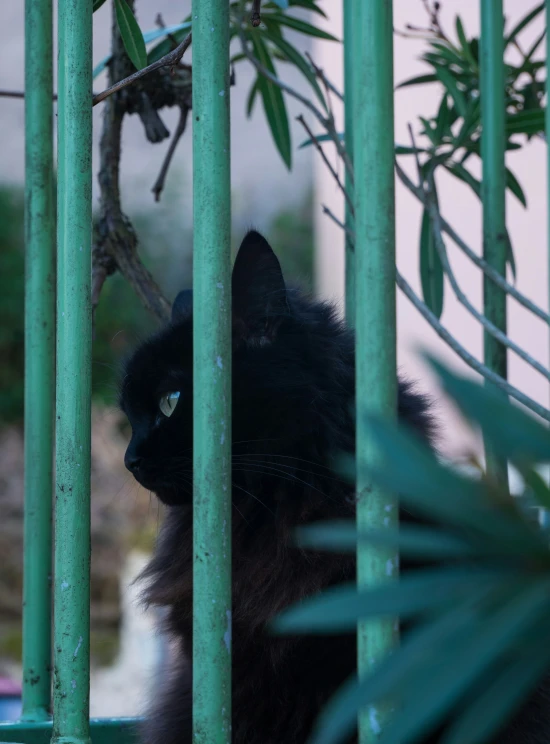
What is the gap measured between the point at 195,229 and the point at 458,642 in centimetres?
43

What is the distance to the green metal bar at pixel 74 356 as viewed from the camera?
2.30ft

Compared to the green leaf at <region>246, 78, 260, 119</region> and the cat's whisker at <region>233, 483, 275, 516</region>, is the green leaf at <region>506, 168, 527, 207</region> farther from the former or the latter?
the cat's whisker at <region>233, 483, 275, 516</region>

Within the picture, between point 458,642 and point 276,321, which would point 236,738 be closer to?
point 276,321

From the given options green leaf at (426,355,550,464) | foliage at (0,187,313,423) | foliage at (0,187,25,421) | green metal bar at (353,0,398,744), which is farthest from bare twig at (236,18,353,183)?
foliage at (0,187,25,421)

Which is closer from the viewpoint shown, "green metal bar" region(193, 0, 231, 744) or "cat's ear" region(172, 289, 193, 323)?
"green metal bar" region(193, 0, 231, 744)

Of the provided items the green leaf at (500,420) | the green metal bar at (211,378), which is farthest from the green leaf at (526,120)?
the green leaf at (500,420)

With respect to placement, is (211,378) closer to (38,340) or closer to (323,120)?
(38,340)

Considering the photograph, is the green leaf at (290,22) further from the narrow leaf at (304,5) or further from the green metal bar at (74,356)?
the green metal bar at (74,356)

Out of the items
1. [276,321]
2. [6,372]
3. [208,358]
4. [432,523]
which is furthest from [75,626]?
[6,372]

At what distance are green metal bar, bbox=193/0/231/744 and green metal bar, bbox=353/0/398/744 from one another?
0.12 meters

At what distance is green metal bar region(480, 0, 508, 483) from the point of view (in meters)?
1.17

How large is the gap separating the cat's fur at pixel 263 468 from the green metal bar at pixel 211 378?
367mm

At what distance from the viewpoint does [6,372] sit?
18.1ft

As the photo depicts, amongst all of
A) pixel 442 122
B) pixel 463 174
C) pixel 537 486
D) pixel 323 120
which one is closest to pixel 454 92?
pixel 442 122
